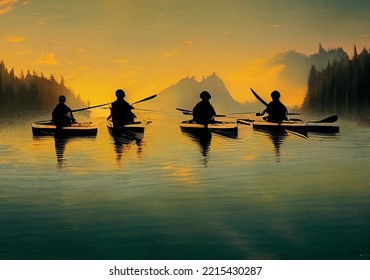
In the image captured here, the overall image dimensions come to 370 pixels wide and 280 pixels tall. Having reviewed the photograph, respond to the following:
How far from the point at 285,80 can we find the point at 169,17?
6.67 ft

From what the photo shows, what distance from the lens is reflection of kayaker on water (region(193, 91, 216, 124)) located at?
10242 mm

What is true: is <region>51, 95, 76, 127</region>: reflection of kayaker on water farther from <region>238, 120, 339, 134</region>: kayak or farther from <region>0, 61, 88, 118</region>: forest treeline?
<region>238, 120, 339, 134</region>: kayak

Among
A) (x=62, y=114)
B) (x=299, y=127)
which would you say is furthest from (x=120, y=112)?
(x=299, y=127)

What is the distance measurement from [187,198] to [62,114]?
3964 millimetres

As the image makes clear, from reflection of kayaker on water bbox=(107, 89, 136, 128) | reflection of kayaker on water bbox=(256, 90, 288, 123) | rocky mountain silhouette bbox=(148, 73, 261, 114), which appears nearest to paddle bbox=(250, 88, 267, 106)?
reflection of kayaker on water bbox=(256, 90, 288, 123)

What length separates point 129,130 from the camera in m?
11.1

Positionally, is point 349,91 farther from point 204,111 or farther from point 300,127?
point 204,111

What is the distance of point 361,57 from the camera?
9469mm

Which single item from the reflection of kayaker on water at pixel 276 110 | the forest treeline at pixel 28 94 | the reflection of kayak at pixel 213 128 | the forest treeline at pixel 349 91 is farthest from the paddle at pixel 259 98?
the forest treeline at pixel 28 94

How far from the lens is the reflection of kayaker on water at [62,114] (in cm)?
1024

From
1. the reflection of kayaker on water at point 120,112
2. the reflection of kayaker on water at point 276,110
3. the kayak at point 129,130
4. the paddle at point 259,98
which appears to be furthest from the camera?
the kayak at point 129,130

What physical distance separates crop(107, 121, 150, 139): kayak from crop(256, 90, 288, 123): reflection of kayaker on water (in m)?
2.09

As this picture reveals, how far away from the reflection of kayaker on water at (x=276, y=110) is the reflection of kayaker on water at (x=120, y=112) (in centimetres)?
223

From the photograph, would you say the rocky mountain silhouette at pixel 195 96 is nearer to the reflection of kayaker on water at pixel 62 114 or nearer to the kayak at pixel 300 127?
the kayak at pixel 300 127
